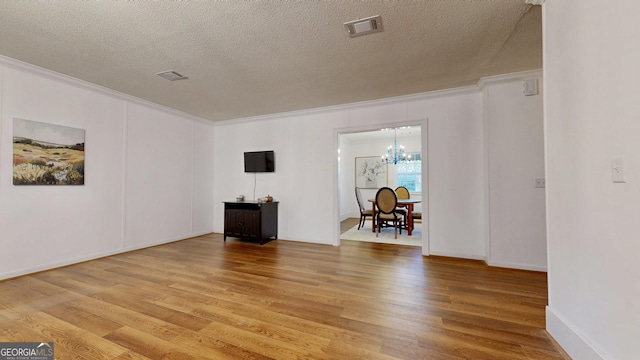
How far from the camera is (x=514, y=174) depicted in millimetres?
3318

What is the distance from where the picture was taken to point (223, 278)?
2961 millimetres

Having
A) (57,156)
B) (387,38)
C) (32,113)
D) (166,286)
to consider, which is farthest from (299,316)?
(32,113)

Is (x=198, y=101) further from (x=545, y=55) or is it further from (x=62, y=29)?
(x=545, y=55)

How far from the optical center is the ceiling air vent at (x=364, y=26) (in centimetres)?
220

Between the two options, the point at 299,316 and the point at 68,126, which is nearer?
the point at 299,316

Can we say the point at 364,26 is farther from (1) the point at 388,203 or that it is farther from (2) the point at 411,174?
(2) the point at 411,174

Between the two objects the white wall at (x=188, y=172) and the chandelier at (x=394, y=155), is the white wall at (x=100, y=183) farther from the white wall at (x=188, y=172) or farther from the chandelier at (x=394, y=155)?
the chandelier at (x=394, y=155)

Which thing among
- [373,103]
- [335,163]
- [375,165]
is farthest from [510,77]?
[375,165]

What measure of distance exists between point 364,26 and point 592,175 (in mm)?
2026

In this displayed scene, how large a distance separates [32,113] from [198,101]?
2024mm

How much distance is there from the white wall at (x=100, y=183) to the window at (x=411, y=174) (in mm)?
5668

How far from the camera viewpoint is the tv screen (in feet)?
→ 17.0

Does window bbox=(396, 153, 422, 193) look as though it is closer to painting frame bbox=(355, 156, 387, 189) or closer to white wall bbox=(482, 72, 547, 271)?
painting frame bbox=(355, 156, 387, 189)

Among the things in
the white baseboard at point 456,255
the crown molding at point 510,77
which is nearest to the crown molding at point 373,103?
the crown molding at point 510,77
